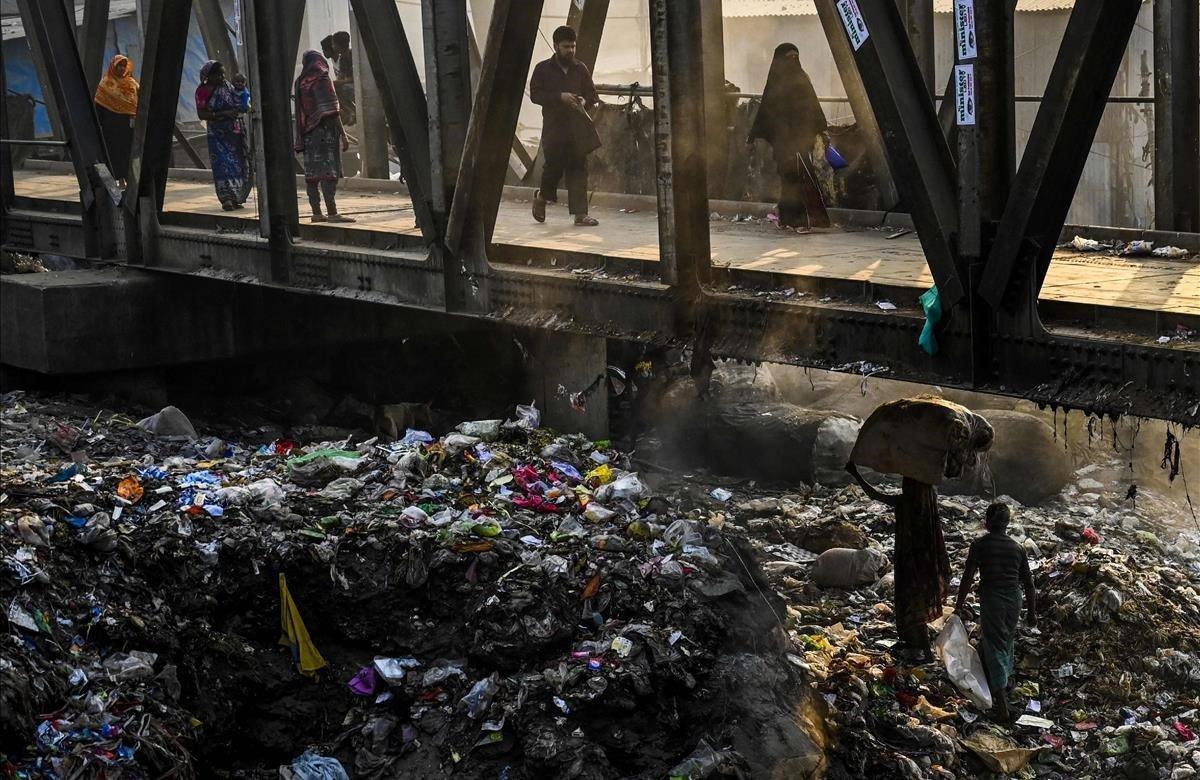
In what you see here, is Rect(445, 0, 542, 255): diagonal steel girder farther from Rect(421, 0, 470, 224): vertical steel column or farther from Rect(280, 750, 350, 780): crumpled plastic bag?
Rect(280, 750, 350, 780): crumpled plastic bag

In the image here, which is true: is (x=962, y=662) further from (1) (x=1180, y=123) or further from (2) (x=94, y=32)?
(2) (x=94, y=32)

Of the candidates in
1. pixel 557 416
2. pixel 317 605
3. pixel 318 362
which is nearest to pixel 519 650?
pixel 317 605

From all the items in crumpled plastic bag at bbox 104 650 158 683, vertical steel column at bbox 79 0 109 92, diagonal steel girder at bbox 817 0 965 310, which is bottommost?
crumpled plastic bag at bbox 104 650 158 683

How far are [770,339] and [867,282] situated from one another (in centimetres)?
51

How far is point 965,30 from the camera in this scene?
196 inches

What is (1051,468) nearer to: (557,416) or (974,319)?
(557,416)

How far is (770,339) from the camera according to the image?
6.05m

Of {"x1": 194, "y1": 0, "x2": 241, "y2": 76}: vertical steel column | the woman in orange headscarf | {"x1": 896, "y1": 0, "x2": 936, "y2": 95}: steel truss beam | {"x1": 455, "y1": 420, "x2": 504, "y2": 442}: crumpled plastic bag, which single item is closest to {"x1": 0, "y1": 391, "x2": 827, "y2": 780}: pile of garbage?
{"x1": 455, "y1": 420, "x2": 504, "y2": 442}: crumpled plastic bag

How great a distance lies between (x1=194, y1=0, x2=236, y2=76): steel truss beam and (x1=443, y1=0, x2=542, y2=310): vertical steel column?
8.74 m

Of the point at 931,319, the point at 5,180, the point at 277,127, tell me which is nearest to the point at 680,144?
the point at 931,319

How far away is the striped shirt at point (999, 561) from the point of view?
7.02 metres

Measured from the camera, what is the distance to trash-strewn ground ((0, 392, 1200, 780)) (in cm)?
638

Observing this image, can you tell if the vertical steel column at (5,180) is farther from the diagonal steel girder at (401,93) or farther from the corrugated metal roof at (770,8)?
the corrugated metal roof at (770,8)

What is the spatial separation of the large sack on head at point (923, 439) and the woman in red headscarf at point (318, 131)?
463 cm
